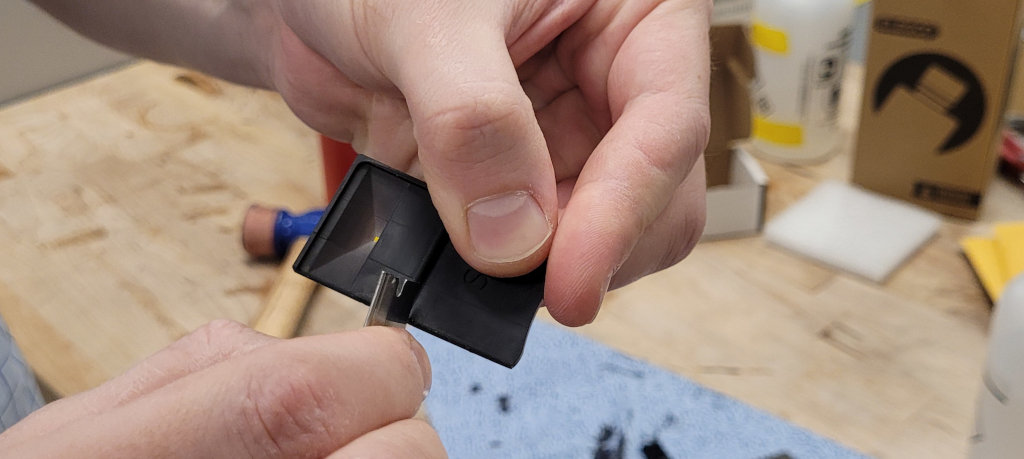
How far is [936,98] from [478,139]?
63cm

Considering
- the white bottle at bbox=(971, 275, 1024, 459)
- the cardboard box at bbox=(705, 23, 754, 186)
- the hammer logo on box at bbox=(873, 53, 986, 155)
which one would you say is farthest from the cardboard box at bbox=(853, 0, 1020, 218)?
the white bottle at bbox=(971, 275, 1024, 459)

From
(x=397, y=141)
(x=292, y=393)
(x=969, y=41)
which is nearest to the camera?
(x=292, y=393)

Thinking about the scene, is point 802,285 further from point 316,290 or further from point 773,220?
point 316,290

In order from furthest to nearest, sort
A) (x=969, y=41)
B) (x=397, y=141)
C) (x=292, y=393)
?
1. (x=969, y=41)
2. (x=397, y=141)
3. (x=292, y=393)

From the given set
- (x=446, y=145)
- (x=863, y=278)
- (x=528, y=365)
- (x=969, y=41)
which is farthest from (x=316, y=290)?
(x=969, y=41)

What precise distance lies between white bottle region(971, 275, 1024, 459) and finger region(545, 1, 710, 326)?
0.76 ft

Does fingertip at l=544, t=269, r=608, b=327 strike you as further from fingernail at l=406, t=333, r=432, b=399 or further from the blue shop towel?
the blue shop towel

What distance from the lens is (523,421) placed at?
692 millimetres

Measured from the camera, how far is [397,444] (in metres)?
0.37

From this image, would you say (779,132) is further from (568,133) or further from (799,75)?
(568,133)

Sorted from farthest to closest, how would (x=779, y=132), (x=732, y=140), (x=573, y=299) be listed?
(x=779, y=132)
(x=732, y=140)
(x=573, y=299)

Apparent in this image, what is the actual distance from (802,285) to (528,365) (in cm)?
29

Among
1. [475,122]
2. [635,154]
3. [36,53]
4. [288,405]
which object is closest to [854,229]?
[635,154]

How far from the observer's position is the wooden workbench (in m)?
0.71
